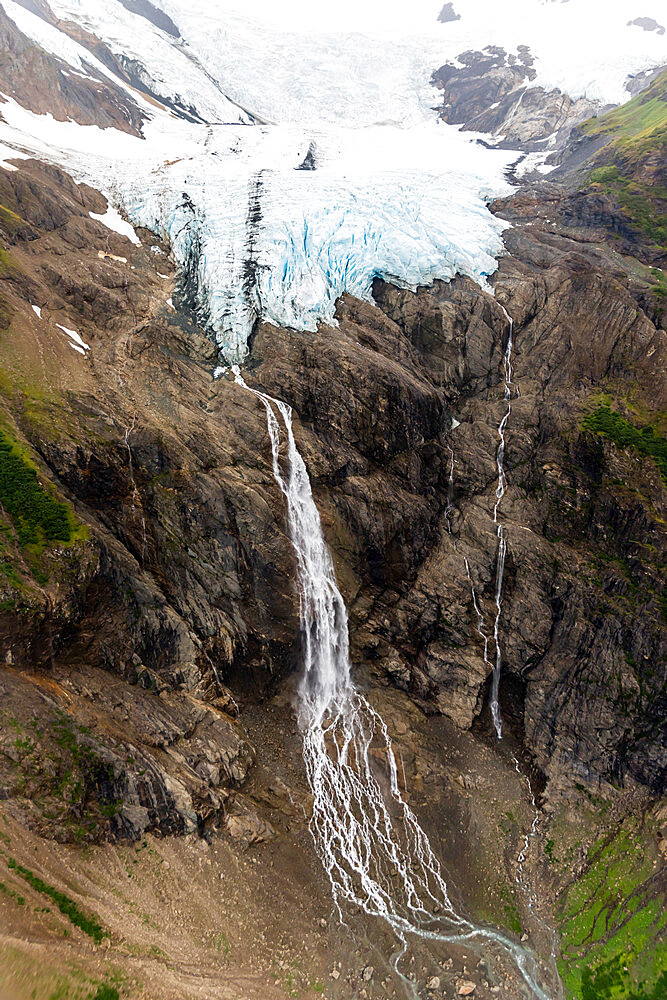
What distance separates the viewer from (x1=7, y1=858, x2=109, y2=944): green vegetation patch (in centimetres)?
1473

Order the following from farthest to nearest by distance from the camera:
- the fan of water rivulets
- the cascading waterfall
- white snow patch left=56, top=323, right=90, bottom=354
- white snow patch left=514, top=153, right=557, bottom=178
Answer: white snow patch left=514, top=153, right=557, bottom=178 → white snow patch left=56, top=323, right=90, bottom=354 → the cascading waterfall → the fan of water rivulets

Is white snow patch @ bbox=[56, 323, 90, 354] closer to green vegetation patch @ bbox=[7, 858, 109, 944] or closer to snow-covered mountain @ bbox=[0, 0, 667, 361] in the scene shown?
snow-covered mountain @ bbox=[0, 0, 667, 361]

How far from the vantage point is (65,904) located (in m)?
Result: 15.0

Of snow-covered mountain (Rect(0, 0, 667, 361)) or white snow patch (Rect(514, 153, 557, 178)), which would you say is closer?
snow-covered mountain (Rect(0, 0, 667, 361))

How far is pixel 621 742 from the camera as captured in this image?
26.1 meters

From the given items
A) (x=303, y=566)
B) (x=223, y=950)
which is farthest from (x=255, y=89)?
(x=223, y=950)

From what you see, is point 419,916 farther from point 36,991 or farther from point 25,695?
point 25,695

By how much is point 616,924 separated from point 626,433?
25.3 metres

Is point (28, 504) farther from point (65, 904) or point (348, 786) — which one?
point (348, 786)

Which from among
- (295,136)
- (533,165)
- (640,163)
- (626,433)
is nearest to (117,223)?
(295,136)

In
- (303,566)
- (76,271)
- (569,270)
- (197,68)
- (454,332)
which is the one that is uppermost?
(197,68)

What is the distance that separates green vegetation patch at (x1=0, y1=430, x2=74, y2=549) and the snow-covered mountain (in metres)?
17.3

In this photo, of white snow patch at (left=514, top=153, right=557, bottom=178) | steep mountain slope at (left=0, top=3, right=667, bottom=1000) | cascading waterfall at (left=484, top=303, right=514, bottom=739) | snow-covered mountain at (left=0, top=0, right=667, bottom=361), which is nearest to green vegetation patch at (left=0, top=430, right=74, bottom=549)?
steep mountain slope at (left=0, top=3, right=667, bottom=1000)

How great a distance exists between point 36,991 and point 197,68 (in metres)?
107
